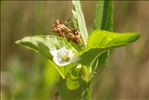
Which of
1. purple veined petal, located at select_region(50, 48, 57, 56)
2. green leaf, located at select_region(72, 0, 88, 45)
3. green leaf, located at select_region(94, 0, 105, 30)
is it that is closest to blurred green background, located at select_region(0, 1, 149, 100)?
green leaf, located at select_region(94, 0, 105, 30)

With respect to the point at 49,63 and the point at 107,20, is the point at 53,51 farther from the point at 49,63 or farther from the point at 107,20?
the point at 49,63

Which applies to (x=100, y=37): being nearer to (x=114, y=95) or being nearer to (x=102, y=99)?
(x=102, y=99)

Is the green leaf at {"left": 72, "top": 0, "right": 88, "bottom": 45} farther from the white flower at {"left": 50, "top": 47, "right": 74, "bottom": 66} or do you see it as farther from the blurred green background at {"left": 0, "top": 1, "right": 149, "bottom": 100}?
the blurred green background at {"left": 0, "top": 1, "right": 149, "bottom": 100}

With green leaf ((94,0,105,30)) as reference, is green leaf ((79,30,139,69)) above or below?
below

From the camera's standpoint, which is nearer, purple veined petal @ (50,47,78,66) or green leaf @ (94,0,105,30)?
purple veined petal @ (50,47,78,66)

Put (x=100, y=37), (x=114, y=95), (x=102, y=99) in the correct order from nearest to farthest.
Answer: (x=100, y=37) → (x=102, y=99) → (x=114, y=95)

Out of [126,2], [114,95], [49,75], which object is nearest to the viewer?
[49,75]

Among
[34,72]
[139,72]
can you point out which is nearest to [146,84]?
[139,72]
